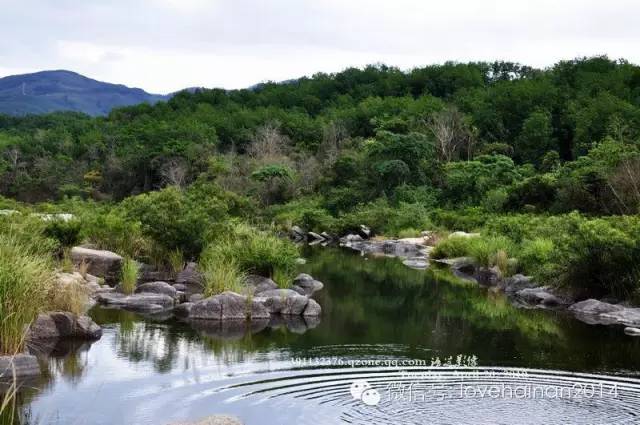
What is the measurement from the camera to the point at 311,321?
576 inches

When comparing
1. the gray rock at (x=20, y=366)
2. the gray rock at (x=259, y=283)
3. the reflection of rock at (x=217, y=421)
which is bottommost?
the gray rock at (x=259, y=283)

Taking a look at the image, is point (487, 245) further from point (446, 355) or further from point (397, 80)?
point (397, 80)

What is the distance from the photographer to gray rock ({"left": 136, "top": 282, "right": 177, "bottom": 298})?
16172 mm

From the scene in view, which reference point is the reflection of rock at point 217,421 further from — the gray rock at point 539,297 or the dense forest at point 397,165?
the gray rock at point 539,297

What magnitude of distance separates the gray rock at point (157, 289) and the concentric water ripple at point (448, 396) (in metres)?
6.36

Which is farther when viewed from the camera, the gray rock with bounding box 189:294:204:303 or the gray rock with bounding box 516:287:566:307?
the gray rock with bounding box 516:287:566:307

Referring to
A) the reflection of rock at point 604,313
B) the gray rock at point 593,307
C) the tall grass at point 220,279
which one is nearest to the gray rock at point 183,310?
the tall grass at point 220,279

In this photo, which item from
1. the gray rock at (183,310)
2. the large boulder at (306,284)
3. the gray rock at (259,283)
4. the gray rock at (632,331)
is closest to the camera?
the gray rock at (632,331)

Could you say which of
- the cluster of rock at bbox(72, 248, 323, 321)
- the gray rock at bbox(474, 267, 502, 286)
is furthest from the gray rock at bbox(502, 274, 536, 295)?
the cluster of rock at bbox(72, 248, 323, 321)

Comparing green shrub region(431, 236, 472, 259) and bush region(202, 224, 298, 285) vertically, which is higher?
bush region(202, 224, 298, 285)

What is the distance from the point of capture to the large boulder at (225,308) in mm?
14438

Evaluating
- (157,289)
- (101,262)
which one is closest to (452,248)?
(101,262)

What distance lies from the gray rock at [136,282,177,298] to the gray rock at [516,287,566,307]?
27.1 ft

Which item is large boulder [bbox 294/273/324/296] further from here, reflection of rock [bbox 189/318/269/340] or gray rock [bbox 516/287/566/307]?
gray rock [bbox 516/287/566/307]
